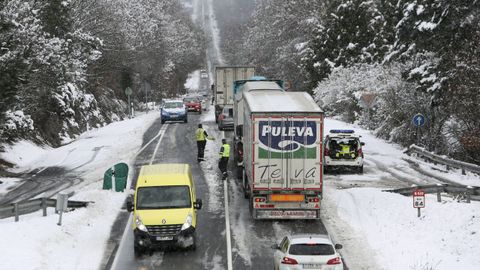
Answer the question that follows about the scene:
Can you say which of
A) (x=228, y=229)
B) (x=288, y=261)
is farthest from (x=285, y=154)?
(x=288, y=261)

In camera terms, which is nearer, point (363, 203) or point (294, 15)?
point (363, 203)

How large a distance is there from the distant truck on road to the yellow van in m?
26.7

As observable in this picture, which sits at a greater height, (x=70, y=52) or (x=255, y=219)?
(x=70, y=52)

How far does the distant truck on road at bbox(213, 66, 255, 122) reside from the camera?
151 feet

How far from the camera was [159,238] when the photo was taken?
58.4 ft

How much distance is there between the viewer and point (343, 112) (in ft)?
181

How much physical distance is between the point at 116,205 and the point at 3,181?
8.74m

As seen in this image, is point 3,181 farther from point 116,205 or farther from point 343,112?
point 343,112

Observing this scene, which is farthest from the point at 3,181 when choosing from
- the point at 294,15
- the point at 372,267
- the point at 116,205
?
the point at 294,15

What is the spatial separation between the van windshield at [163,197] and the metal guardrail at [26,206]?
4.22 metres

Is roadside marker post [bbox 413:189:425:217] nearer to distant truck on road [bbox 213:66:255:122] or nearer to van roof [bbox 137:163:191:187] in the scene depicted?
van roof [bbox 137:163:191:187]

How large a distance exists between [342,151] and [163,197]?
1294 centimetres

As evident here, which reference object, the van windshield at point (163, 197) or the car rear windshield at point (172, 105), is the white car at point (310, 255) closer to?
the van windshield at point (163, 197)

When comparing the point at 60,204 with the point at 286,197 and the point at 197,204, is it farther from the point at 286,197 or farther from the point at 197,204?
the point at 286,197
